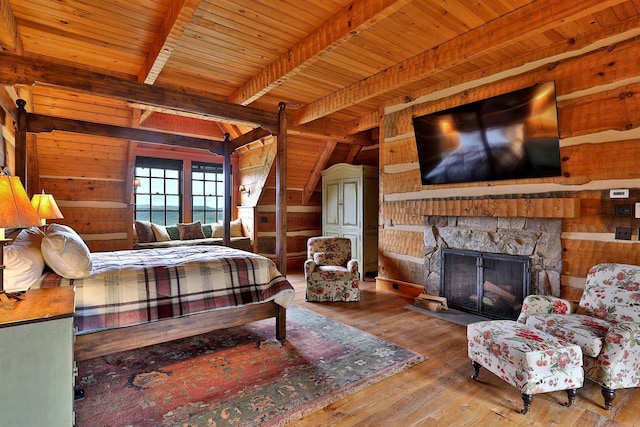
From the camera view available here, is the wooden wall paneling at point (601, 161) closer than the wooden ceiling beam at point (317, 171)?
Yes

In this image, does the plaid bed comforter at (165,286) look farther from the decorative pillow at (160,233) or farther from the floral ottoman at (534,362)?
the decorative pillow at (160,233)

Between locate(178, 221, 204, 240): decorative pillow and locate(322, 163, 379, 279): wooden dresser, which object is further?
locate(178, 221, 204, 240): decorative pillow

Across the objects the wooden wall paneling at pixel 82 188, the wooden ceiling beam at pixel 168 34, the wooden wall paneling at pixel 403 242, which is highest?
the wooden ceiling beam at pixel 168 34

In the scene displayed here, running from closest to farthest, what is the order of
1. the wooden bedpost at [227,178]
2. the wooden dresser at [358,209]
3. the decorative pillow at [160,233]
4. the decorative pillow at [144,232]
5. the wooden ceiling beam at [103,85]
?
the wooden ceiling beam at [103,85] < the wooden bedpost at [227,178] < the wooden dresser at [358,209] < the decorative pillow at [144,232] < the decorative pillow at [160,233]

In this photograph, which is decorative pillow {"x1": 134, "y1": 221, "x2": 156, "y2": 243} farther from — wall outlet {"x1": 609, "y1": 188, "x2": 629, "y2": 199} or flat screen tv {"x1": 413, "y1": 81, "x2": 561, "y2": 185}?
wall outlet {"x1": 609, "y1": 188, "x2": 629, "y2": 199}

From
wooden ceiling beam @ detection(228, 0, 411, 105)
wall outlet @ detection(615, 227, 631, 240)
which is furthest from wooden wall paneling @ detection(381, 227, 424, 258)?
wooden ceiling beam @ detection(228, 0, 411, 105)

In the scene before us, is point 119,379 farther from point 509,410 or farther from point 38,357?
point 509,410

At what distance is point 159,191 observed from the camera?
676 cm

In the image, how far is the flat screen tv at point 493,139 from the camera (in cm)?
321

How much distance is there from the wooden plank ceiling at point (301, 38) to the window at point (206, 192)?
9.78 ft

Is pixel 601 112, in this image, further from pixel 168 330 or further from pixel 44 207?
pixel 44 207

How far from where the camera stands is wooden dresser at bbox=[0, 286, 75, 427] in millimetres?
1433

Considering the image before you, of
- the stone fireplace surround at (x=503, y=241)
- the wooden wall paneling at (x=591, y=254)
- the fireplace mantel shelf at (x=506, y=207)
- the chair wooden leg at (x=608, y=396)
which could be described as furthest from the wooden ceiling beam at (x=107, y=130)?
the chair wooden leg at (x=608, y=396)

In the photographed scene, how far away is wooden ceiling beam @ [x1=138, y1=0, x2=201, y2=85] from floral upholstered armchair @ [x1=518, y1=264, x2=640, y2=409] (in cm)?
339
